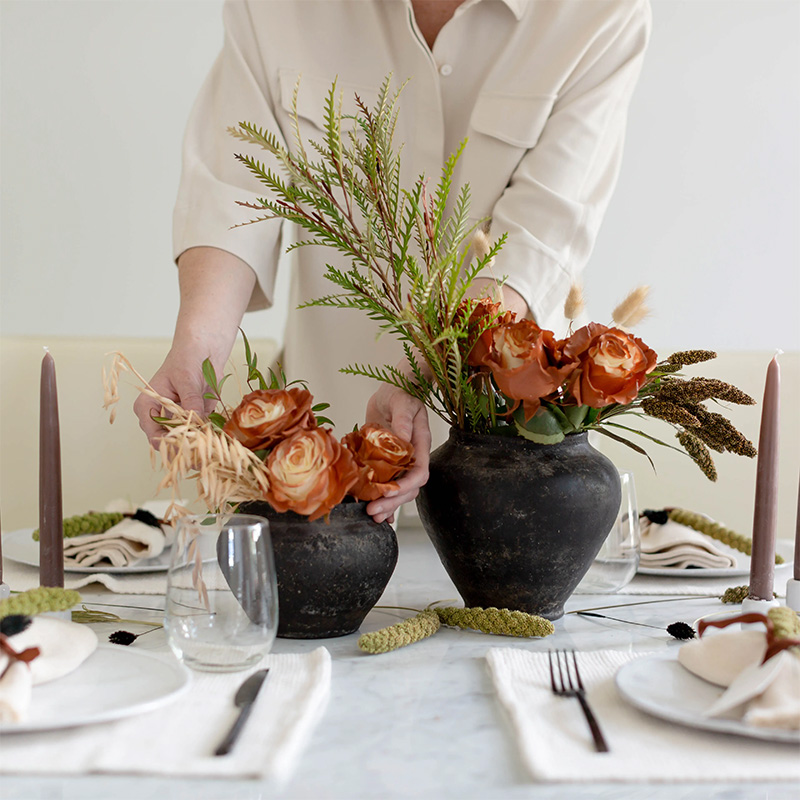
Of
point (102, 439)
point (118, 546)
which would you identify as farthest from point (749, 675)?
point (102, 439)

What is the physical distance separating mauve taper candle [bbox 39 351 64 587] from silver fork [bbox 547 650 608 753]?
1.41ft

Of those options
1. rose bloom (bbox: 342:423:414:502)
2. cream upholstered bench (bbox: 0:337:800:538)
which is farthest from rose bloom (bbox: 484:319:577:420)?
cream upholstered bench (bbox: 0:337:800:538)

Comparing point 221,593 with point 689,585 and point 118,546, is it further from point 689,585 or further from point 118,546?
point 689,585

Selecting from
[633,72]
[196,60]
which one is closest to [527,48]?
[633,72]

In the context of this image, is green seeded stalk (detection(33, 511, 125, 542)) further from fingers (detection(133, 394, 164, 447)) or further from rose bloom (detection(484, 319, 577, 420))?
rose bloom (detection(484, 319, 577, 420))

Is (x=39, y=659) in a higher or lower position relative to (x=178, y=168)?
lower

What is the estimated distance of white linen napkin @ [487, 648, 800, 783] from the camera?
493mm

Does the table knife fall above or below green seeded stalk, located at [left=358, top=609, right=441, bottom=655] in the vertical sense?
above

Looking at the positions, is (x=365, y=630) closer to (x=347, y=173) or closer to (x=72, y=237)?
(x=347, y=173)

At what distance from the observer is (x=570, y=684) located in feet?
2.09

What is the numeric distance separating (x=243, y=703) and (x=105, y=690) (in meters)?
0.10

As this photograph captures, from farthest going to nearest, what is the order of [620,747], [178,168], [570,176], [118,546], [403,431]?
[178,168] < [570,176] < [118,546] < [403,431] < [620,747]

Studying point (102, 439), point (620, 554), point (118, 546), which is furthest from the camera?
point (102, 439)

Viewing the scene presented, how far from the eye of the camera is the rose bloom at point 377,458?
0.77m
